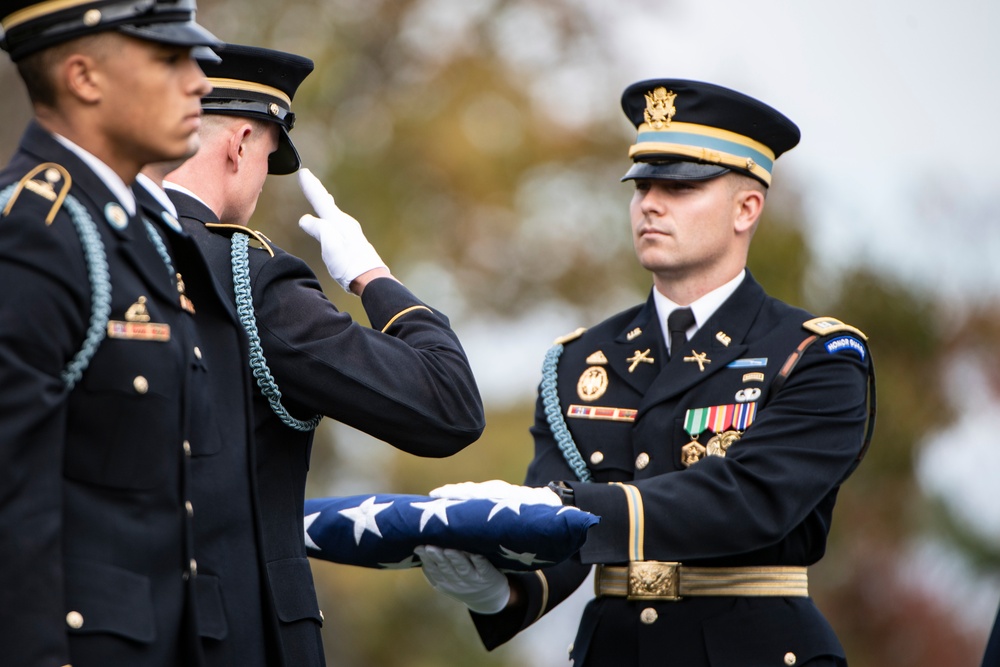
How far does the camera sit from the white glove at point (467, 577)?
3.96 meters

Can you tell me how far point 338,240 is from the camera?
3826 mm

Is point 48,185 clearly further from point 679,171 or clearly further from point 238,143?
point 679,171

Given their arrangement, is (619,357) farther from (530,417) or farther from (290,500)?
(530,417)

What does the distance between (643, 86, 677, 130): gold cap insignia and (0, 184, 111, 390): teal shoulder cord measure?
2.33 metres

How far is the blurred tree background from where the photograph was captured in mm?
11969

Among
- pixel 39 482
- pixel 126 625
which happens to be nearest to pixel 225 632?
pixel 126 625

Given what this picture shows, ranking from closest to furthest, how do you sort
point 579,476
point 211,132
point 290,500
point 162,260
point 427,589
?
point 162,260, point 290,500, point 211,132, point 579,476, point 427,589

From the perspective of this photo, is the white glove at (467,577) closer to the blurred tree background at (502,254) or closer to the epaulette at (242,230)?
the epaulette at (242,230)

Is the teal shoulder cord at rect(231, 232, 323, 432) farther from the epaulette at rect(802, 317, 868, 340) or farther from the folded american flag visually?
the epaulette at rect(802, 317, 868, 340)

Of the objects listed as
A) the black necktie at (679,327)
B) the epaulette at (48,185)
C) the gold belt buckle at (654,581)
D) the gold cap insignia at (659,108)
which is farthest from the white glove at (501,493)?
the epaulette at (48,185)

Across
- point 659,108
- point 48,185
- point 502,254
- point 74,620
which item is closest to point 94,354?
point 48,185

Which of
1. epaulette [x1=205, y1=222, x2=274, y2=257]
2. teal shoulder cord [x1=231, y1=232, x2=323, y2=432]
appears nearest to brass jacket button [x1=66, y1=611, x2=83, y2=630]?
teal shoulder cord [x1=231, y1=232, x2=323, y2=432]

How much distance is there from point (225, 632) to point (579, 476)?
169 cm

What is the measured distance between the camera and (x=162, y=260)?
113 inches
